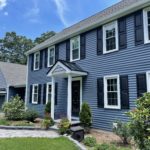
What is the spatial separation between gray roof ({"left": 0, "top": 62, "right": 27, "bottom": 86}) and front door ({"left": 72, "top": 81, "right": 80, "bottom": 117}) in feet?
31.0

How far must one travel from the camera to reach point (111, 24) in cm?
1085

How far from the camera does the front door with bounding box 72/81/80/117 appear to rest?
12.7 metres

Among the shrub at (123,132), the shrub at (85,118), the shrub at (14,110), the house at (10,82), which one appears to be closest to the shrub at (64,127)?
the shrub at (85,118)

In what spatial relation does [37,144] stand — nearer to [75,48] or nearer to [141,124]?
[141,124]

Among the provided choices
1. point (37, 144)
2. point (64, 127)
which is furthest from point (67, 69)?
point (37, 144)

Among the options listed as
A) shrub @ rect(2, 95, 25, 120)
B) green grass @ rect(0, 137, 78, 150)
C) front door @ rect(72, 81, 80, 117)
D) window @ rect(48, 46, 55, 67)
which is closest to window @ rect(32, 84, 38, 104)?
shrub @ rect(2, 95, 25, 120)

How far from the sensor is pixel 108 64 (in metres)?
10.7

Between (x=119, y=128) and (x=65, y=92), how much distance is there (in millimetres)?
6466

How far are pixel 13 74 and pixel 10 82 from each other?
232 centimetres

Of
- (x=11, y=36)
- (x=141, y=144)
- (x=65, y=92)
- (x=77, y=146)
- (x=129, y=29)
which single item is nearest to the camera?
(x=141, y=144)

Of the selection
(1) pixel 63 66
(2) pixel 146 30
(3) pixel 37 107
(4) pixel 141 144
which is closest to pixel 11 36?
(3) pixel 37 107

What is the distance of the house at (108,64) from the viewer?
9.31m

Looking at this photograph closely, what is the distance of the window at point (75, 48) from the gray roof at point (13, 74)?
31.6 ft

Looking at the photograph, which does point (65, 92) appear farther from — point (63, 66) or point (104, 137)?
point (104, 137)
